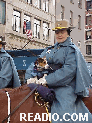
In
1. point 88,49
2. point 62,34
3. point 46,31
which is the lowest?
point 62,34

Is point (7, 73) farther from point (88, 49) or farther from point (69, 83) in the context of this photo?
point (88, 49)

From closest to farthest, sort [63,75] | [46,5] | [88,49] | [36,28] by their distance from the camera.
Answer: [63,75] → [36,28] → [46,5] → [88,49]

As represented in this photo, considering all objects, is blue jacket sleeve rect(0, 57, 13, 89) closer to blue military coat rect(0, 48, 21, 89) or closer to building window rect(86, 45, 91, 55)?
blue military coat rect(0, 48, 21, 89)

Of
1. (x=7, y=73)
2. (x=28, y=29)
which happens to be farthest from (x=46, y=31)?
(x=7, y=73)

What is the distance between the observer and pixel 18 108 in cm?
460

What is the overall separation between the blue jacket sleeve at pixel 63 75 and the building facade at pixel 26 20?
2037cm

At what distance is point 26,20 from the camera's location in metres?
28.6

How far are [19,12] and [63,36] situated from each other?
2304 centimetres

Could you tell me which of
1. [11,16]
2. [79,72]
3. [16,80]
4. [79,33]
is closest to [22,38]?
[11,16]

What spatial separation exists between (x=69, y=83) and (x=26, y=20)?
2420 cm

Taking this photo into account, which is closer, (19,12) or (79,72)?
Result: (79,72)

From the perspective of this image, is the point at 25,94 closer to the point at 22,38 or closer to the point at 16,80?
the point at 16,80

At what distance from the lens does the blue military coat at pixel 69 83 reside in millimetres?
4730

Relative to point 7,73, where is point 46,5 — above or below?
above
